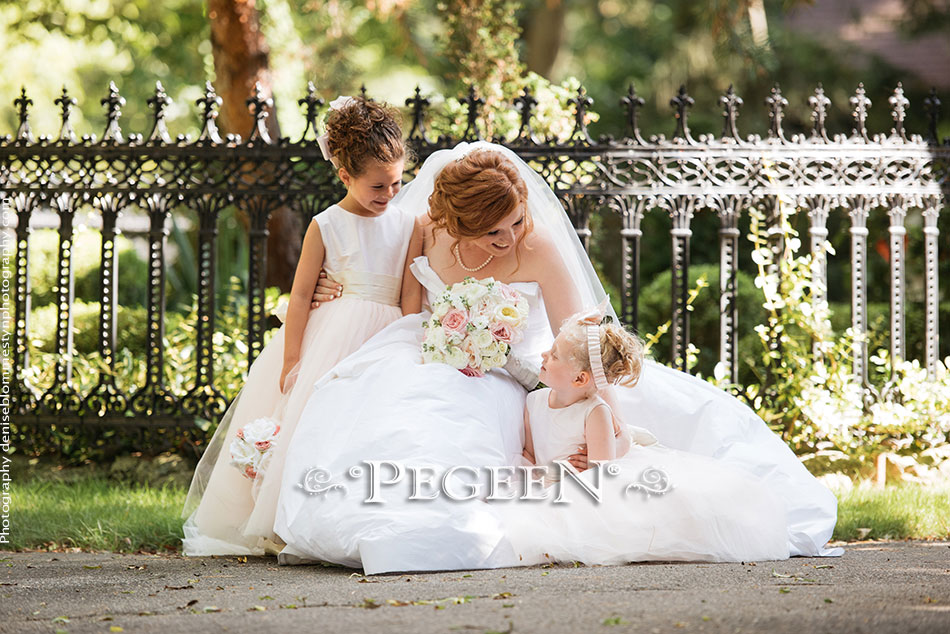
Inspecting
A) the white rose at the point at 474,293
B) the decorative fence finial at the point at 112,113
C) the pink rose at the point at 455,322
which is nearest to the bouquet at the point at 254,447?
the pink rose at the point at 455,322

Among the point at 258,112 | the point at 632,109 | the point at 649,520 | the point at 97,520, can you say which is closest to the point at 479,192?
the point at 649,520

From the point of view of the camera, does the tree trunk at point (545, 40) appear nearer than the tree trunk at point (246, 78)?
No

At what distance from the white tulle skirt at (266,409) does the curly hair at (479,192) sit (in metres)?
0.59

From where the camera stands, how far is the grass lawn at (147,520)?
4.55 meters

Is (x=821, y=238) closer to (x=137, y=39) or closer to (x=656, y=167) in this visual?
(x=656, y=167)

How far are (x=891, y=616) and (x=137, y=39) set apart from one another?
1124 cm

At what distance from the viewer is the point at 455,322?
12.7 feet

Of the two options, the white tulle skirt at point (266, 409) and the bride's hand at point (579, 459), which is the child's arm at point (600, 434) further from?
the white tulle skirt at point (266, 409)

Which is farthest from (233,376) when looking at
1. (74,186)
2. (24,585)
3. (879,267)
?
(879,267)

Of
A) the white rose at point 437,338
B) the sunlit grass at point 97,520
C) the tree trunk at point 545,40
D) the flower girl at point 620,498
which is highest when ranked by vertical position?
the tree trunk at point 545,40

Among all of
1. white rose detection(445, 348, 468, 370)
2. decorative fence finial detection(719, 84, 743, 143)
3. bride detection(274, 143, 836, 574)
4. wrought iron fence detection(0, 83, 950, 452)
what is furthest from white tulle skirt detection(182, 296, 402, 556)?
decorative fence finial detection(719, 84, 743, 143)

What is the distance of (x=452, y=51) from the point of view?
24.2 ft

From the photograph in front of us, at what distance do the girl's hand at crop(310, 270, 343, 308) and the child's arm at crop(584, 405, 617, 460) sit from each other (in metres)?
1.26

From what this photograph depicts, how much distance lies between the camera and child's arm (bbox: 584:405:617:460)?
148 inches
